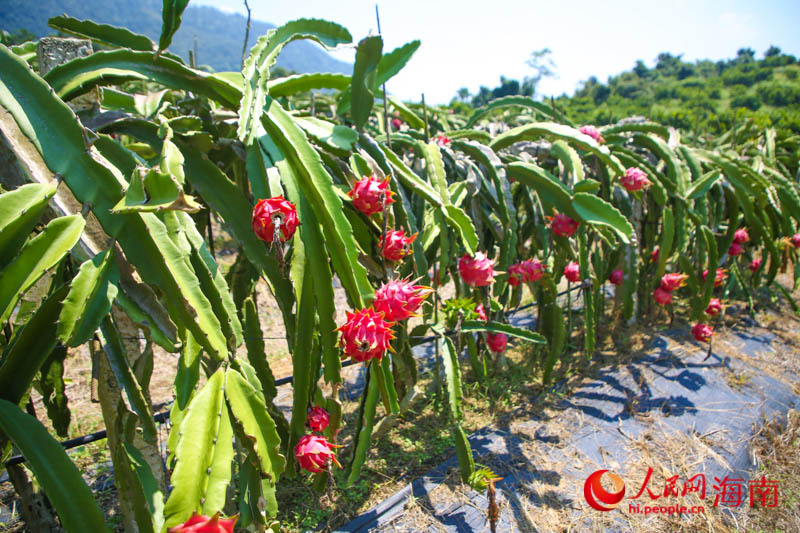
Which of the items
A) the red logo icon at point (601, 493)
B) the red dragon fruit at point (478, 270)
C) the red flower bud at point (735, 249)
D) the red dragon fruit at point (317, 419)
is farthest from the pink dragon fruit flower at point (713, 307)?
the red dragon fruit at point (317, 419)

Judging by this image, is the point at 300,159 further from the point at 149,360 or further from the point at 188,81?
the point at 149,360

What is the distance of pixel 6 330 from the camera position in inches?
50.9

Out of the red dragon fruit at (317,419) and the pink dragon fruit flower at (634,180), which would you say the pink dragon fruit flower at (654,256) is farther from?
the red dragon fruit at (317,419)

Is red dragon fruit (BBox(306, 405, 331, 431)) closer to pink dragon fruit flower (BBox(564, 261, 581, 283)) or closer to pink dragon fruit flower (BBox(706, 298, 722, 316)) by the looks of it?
pink dragon fruit flower (BBox(564, 261, 581, 283))

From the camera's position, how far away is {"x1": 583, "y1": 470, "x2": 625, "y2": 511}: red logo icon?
4.97ft

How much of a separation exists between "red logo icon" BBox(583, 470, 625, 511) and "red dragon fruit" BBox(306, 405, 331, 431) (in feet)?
3.23

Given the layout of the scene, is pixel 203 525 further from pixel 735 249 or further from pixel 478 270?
pixel 735 249

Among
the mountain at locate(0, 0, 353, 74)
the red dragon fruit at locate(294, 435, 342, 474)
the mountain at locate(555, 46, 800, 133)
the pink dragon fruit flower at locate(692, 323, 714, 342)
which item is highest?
the mountain at locate(0, 0, 353, 74)

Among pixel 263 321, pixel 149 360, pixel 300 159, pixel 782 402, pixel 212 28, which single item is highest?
pixel 212 28

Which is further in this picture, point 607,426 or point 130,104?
point 607,426

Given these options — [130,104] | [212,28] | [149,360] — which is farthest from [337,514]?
[212,28]

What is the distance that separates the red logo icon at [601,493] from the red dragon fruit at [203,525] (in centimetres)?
130

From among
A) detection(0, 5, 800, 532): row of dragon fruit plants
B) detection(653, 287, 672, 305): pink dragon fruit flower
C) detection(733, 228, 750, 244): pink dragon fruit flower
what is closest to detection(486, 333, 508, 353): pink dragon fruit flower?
detection(0, 5, 800, 532): row of dragon fruit plants

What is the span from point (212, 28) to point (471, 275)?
132 m
